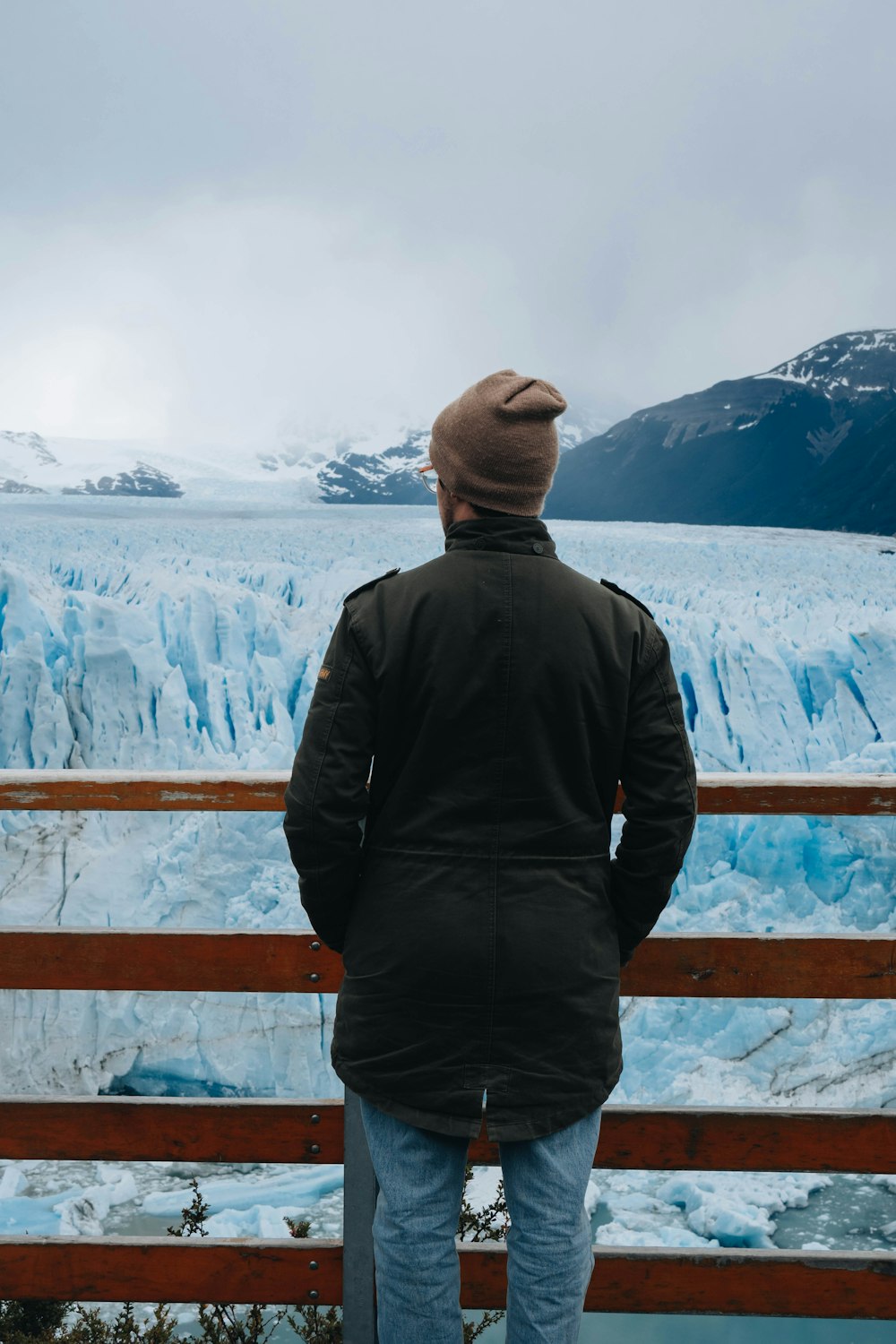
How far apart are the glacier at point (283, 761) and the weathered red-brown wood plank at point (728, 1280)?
2.10m

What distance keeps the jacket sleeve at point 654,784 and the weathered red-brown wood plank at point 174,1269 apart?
0.85 m

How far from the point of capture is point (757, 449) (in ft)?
16.5

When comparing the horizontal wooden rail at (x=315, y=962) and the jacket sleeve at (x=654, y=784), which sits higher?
the jacket sleeve at (x=654, y=784)

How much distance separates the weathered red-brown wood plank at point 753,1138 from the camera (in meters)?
1.38

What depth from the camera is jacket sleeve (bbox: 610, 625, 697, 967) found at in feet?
3.29

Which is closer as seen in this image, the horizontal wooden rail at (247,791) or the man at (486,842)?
the man at (486,842)

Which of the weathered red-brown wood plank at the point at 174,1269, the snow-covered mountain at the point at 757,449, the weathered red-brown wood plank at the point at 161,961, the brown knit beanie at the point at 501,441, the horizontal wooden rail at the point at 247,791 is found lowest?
the weathered red-brown wood plank at the point at 174,1269

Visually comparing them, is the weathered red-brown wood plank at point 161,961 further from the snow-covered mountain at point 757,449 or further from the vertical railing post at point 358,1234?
the snow-covered mountain at point 757,449

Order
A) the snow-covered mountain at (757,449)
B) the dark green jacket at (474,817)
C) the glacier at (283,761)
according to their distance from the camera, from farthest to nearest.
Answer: the snow-covered mountain at (757,449) < the glacier at (283,761) < the dark green jacket at (474,817)

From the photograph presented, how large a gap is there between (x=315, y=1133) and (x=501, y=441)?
1032mm

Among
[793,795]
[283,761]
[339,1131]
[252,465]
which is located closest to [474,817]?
[793,795]

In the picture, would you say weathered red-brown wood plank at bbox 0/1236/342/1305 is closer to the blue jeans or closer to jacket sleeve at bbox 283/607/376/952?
the blue jeans

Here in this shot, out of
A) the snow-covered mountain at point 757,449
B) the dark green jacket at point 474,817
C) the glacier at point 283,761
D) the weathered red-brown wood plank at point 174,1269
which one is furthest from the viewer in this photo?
the snow-covered mountain at point 757,449

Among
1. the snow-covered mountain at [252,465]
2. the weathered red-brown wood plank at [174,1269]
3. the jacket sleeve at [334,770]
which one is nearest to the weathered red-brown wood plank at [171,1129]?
the weathered red-brown wood plank at [174,1269]
